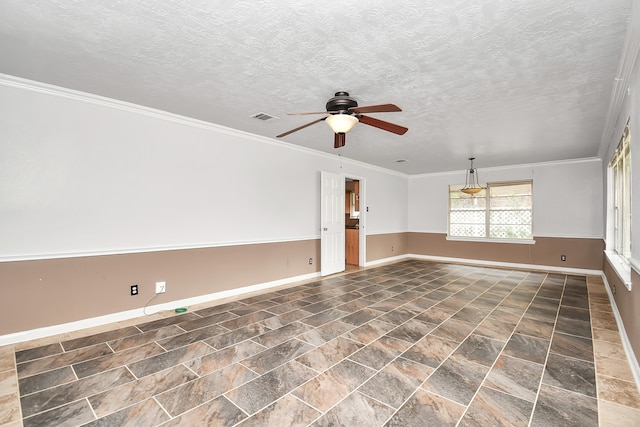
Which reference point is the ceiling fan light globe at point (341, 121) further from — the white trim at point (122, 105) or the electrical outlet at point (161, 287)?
the electrical outlet at point (161, 287)


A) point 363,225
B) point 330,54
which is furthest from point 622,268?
point 363,225

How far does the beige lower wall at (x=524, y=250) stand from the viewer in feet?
20.4

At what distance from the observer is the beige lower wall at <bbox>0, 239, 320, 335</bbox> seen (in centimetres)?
284

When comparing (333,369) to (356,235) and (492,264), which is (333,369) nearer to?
(356,235)

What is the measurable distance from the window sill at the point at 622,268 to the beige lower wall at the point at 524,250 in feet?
6.54

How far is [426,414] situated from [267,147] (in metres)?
4.14

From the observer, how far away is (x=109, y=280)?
334 cm

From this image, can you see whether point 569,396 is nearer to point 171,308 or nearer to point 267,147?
point 171,308

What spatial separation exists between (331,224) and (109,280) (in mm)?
3719

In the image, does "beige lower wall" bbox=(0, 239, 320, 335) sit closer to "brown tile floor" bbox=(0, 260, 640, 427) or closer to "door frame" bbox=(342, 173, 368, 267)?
"brown tile floor" bbox=(0, 260, 640, 427)

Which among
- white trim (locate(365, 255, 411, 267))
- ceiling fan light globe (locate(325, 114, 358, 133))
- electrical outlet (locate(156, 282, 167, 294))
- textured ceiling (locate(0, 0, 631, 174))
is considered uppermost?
textured ceiling (locate(0, 0, 631, 174))

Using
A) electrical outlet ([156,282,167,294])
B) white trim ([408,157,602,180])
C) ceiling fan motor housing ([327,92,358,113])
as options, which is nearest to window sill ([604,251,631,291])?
white trim ([408,157,602,180])

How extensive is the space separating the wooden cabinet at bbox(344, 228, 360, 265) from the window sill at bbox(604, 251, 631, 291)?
14.4 ft

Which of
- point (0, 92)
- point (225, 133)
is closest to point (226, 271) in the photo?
→ point (225, 133)
